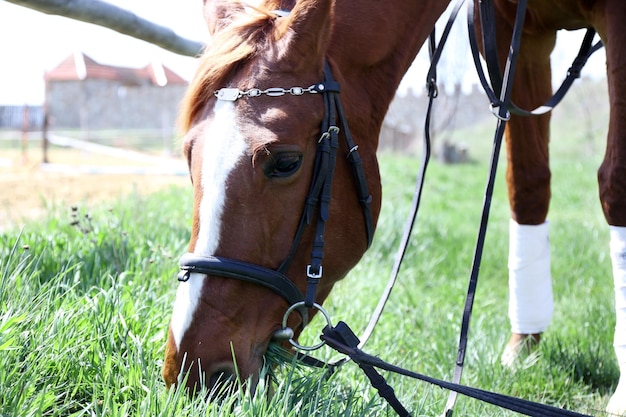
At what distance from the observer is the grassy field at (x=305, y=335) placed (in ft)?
6.01

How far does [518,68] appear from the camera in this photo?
3.27m

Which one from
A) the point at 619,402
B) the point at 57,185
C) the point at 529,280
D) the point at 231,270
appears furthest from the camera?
the point at 57,185

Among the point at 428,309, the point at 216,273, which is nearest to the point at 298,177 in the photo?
the point at 216,273

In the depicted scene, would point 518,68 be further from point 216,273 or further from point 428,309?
point 216,273

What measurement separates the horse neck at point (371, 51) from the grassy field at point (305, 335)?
0.90 m

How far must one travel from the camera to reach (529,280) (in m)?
3.29

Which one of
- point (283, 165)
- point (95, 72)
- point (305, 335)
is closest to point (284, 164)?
point (283, 165)

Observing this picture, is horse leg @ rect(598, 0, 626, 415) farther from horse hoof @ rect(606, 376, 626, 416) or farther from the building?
the building

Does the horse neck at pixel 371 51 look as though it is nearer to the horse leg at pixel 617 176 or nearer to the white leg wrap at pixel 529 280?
the horse leg at pixel 617 176

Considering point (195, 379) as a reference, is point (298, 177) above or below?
above

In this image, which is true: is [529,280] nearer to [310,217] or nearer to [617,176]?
[617,176]

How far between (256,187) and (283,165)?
0.36ft

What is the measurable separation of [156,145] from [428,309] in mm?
20952

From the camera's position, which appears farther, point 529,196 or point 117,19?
point 117,19
